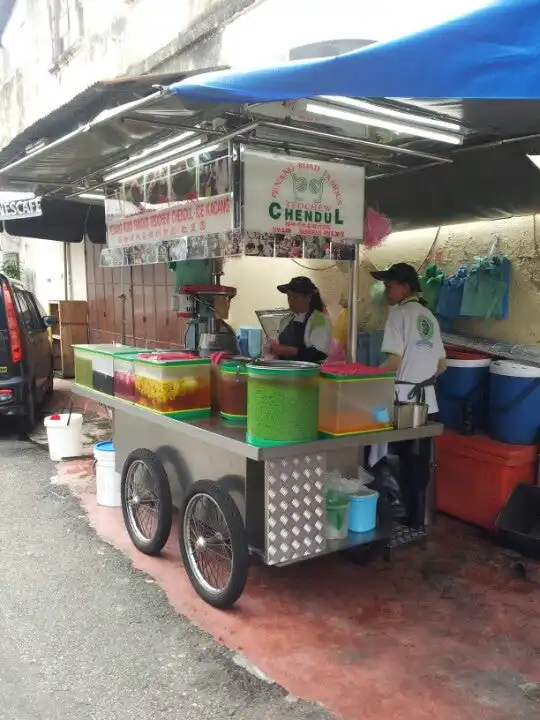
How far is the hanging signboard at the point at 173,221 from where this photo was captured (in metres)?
3.67

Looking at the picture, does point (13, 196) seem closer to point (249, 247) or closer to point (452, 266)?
point (249, 247)

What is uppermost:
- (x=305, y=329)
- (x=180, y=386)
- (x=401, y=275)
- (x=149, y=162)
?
(x=149, y=162)

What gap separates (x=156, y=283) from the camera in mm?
9094

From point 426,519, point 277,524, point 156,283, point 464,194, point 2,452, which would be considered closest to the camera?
point 277,524

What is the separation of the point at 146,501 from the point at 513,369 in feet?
8.80

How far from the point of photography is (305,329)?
4.89 meters

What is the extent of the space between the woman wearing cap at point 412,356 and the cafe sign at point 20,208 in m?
3.88

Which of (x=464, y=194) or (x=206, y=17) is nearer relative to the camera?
(x=464, y=194)

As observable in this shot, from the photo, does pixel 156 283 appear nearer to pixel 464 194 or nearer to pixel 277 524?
pixel 464 194

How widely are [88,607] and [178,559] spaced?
713 mm

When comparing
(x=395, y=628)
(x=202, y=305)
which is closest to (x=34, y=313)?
(x=202, y=305)

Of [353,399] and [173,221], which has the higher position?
[173,221]

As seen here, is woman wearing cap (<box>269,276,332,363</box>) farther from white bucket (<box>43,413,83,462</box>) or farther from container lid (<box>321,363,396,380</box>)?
white bucket (<box>43,413,83,462</box>)

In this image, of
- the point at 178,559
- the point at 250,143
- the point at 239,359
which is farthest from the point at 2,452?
the point at 250,143
